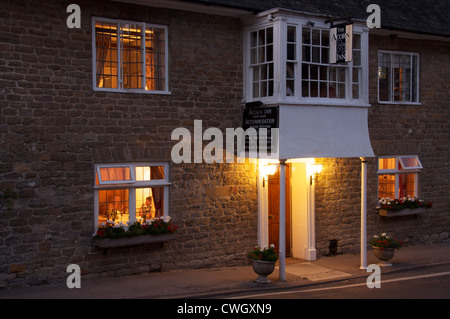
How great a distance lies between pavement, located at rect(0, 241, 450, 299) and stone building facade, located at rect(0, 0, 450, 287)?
1.08ft

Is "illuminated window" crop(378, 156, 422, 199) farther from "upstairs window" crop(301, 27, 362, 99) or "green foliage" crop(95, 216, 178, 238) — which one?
"green foliage" crop(95, 216, 178, 238)

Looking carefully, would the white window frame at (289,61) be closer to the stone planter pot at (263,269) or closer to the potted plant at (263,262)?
the potted plant at (263,262)

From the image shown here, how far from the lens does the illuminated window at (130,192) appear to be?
38.1ft

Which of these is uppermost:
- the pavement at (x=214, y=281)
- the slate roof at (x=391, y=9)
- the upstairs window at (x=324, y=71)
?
the slate roof at (x=391, y=9)

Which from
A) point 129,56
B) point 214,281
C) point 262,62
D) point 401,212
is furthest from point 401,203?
point 129,56

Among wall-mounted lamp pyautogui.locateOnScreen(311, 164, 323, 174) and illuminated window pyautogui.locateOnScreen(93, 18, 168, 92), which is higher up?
illuminated window pyautogui.locateOnScreen(93, 18, 168, 92)

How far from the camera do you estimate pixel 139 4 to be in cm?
1188

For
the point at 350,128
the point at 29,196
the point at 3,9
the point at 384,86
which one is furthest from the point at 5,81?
the point at 384,86

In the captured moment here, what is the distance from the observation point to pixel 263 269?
11.6 m

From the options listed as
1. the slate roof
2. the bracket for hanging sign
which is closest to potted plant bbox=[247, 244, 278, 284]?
the bracket for hanging sign

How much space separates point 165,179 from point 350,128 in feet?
15.4

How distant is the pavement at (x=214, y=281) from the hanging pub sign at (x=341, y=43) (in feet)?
16.7

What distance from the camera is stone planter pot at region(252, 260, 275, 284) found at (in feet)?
38.0

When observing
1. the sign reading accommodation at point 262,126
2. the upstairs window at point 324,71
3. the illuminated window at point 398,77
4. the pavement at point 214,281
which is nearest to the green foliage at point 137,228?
the pavement at point 214,281
